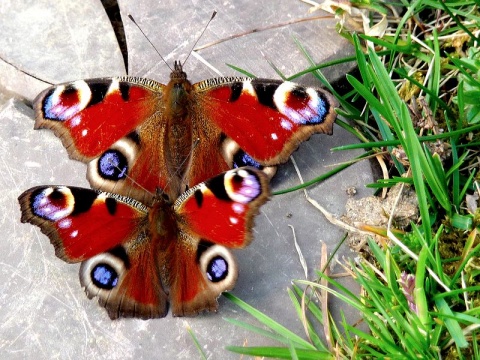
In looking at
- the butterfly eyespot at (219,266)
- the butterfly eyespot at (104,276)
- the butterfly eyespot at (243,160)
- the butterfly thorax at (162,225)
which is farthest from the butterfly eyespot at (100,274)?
the butterfly eyespot at (243,160)

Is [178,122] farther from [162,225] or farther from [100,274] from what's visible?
[100,274]

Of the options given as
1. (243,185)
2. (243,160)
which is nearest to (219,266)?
(243,185)

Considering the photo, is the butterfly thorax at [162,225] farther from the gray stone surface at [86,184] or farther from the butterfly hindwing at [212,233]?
the gray stone surface at [86,184]

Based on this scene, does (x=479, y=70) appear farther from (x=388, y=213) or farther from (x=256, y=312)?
(x=256, y=312)

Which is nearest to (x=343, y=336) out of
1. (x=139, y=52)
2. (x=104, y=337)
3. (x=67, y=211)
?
(x=104, y=337)

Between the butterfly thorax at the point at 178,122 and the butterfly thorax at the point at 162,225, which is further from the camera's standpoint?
the butterfly thorax at the point at 178,122

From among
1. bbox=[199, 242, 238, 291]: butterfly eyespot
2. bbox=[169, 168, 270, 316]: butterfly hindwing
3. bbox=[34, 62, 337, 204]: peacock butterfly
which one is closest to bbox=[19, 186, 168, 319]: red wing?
bbox=[169, 168, 270, 316]: butterfly hindwing
